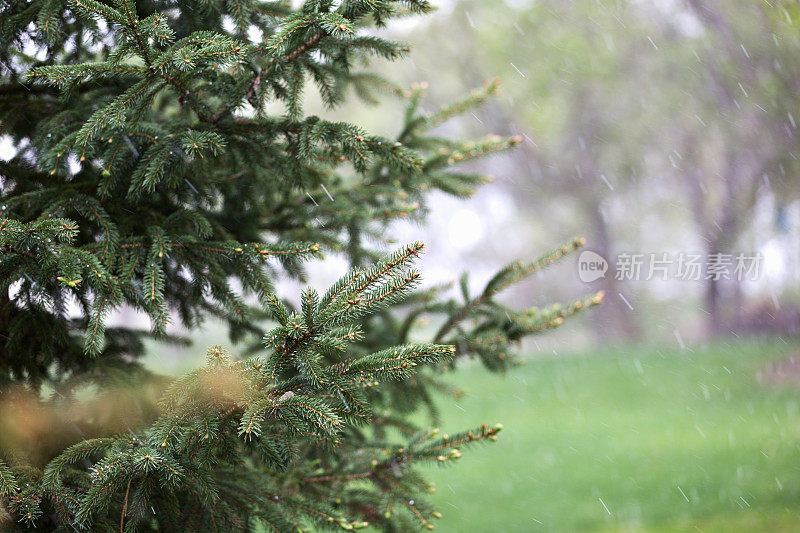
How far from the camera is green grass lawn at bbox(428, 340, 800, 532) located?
19.5 feet

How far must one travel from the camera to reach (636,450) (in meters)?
8.04

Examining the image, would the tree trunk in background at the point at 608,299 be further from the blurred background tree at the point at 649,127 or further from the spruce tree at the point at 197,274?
the spruce tree at the point at 197,274

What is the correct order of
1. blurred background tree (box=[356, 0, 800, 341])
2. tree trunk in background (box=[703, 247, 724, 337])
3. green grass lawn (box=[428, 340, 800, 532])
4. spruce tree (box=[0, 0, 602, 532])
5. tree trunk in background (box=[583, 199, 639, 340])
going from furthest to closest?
tree trunk in background (box=[583, 199, 639, 340])
tree trunk in background (box=[703, 247, 724, 337])
blurred background tree (box=[356, 0, 800, 341])
green grass lawn (box=[428, 340, 800, 532])
spruce tree (box=[0, 0, 602, 532])

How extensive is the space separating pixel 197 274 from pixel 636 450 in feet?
24.7

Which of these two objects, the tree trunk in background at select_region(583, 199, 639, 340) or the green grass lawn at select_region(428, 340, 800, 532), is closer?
the green grass lawn at select_region(428, 340, 800, 532)

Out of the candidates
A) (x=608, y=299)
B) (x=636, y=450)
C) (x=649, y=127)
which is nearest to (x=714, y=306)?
(x=608, y=299)

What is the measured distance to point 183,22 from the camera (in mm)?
2369

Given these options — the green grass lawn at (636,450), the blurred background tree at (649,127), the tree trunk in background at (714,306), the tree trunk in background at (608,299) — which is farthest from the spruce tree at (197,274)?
the tree trunk in background at (608,299)

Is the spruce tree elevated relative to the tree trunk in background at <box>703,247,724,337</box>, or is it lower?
elevated

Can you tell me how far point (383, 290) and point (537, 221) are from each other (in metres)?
21.0

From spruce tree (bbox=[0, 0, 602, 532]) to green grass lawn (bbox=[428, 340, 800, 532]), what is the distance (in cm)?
132

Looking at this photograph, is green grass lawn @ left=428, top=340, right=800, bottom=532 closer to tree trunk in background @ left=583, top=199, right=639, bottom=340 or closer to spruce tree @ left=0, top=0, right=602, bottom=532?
spruce tree @ left=0, top=0, right=602, bottom=532

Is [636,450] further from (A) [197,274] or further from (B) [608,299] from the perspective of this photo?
(B) [608,299]

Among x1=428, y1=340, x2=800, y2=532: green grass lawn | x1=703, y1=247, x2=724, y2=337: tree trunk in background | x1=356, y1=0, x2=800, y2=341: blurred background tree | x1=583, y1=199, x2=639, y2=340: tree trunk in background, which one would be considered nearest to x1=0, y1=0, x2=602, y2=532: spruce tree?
x1=428, y1=340, x2=800, y2=532: green grass lawn
